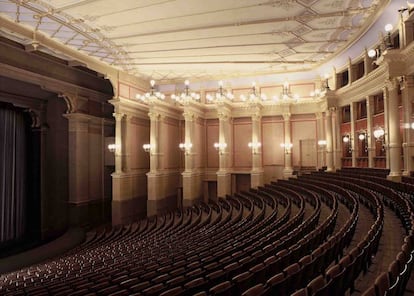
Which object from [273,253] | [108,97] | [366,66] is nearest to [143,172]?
[108,97]

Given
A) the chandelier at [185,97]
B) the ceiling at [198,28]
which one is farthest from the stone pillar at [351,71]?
the chandelier at [185,97]

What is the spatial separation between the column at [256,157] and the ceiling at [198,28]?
76.2 inches

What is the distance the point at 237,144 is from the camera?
12023mm

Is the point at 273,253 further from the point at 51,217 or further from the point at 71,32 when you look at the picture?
the point at 51,217

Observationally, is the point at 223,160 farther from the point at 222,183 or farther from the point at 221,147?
the point at 222,183

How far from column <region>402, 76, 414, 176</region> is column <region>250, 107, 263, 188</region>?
16.7 ft

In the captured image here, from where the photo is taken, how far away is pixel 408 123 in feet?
21.2

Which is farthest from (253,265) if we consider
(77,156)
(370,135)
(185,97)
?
(77,156)

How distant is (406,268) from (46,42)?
7976 mm

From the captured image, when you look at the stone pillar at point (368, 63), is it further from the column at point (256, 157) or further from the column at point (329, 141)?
the column at point (256, 157)

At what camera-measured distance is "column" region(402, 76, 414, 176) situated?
639 centimetres

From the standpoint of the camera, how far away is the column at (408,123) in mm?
6395

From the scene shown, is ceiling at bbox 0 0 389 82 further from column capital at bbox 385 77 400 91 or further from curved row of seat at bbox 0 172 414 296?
curved row of seat at bbox 0 172 414 296

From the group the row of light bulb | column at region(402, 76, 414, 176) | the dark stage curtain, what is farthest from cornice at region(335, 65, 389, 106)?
the dark stage curtain
